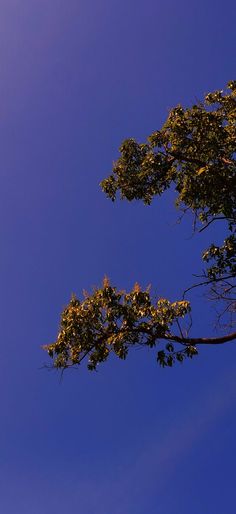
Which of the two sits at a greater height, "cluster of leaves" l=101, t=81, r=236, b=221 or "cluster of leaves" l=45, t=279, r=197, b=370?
"cluster of leaves" l=101, t=81, r=236, b=221

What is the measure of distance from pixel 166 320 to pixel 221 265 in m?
2.95

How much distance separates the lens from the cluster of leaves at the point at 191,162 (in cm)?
1315

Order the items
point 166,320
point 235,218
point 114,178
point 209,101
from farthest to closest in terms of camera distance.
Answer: point 114,178, point 209,101, point 235,218, point 166,320

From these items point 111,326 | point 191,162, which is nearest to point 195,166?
point 191,162

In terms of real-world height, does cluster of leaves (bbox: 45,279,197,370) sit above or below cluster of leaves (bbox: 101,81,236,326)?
below

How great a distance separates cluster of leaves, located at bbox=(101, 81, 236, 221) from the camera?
13.1 meters

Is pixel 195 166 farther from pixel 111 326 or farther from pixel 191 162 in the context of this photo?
pixel 111 326

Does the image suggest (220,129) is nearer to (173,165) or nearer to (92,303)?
(173,165)

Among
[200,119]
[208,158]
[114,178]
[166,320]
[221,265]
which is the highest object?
[114,178]

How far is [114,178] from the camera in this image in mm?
16016

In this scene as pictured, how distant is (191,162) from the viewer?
14.2 metres

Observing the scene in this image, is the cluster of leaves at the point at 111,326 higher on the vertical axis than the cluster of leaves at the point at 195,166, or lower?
lower

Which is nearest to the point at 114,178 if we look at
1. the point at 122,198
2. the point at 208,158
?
the point at 122,198

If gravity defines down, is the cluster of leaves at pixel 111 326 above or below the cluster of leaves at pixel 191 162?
below
